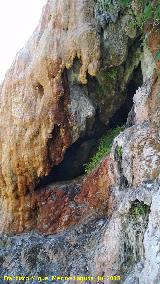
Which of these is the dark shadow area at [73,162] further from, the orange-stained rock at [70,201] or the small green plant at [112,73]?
the small green plant at [112,73]

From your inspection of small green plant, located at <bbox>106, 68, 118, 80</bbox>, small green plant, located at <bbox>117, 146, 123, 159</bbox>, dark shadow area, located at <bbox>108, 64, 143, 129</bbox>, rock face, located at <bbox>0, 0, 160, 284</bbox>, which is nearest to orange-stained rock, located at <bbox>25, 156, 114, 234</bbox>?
rock face, located at <bbox>0, 0, 160, 284</bbox>

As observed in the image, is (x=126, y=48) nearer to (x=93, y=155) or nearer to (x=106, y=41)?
(x=106, y=41)

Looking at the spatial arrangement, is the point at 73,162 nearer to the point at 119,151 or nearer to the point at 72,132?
the point at 72,132

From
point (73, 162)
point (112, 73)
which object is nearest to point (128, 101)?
point (112, 73)

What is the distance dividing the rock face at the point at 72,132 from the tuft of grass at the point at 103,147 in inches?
9.5

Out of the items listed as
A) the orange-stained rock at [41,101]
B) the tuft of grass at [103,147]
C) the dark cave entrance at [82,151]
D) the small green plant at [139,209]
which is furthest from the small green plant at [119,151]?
the dark cave entrance at [82,151]

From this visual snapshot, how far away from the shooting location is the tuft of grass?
35.7ft

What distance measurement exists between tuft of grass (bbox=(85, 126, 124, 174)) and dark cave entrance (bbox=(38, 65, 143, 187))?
244 mm

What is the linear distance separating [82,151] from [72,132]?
3.20 ft

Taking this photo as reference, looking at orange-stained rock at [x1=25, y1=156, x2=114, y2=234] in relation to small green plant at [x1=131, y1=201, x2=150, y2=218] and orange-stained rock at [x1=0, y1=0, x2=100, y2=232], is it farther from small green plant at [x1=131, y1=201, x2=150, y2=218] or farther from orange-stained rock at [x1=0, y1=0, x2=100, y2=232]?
small green plant at [x1=131, y1=201, x2=150, y2=218]

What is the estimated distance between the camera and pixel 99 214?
9750 millimetres

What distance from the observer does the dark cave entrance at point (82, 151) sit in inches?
451

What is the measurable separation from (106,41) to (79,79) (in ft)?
3.64

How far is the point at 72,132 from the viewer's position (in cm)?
1082
